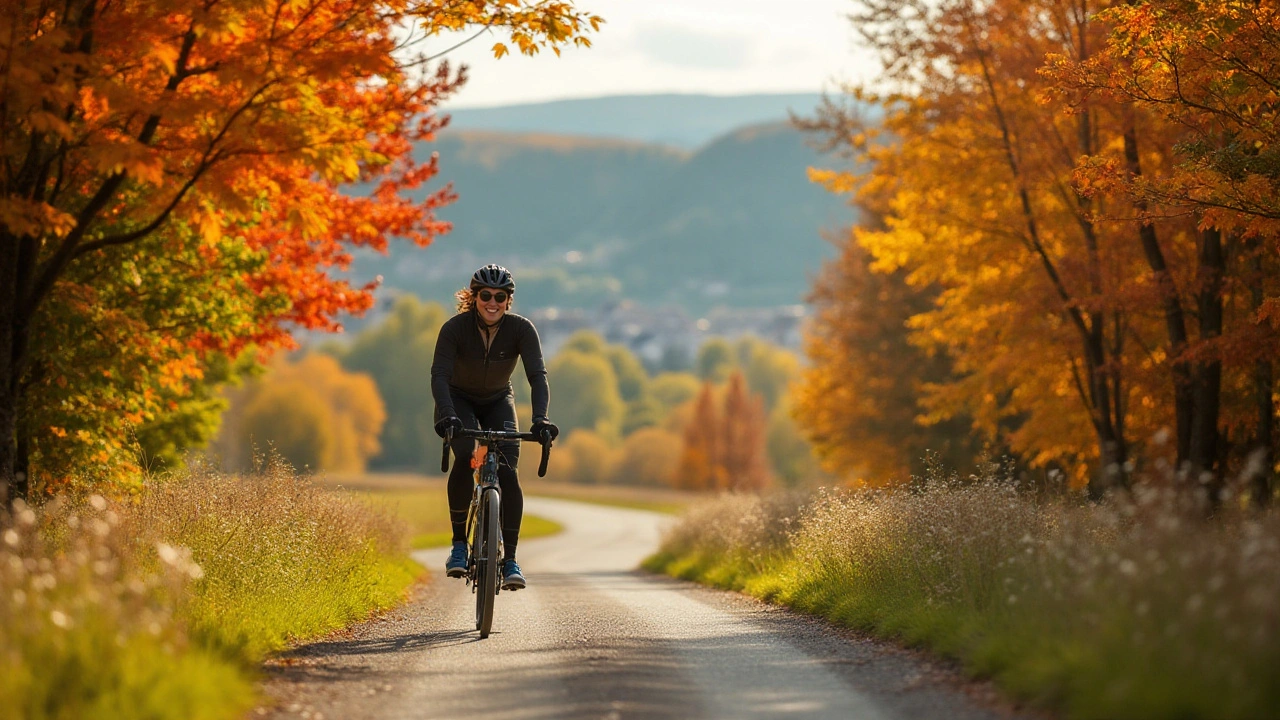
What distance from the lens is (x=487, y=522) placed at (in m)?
9.84

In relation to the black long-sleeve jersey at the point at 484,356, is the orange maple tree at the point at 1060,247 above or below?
above

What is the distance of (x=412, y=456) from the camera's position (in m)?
145

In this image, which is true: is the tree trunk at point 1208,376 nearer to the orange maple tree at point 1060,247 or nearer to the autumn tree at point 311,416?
the orange maple tree at point 1060,247

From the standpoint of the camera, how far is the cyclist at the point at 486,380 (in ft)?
33.3

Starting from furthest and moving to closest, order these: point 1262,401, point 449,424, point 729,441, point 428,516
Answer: point 729,441
point 428,516
point 1262,401
point 449,424

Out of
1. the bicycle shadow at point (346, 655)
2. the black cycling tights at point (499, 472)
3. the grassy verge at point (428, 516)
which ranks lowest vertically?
the grassy verge at point (428, 516)

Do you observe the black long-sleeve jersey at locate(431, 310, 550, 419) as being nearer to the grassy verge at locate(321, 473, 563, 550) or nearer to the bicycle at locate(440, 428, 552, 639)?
the bicycle at locate(440, 428, 552, 639)

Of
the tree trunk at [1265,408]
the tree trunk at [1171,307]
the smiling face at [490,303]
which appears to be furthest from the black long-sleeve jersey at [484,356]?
the tree trunk at [1265,408]

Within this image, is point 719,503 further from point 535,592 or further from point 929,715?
point 929,715

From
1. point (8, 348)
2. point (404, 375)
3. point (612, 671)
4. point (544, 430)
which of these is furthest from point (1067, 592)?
point (404, 375)

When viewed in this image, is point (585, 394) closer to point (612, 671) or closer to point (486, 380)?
point (486, 380)

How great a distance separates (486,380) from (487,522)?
3.88 ft

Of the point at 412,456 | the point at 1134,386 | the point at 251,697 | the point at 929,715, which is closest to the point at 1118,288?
the point at 1134,386

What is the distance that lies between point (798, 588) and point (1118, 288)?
25.1 feet
